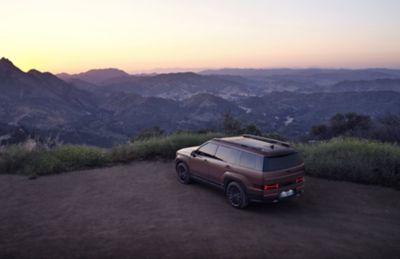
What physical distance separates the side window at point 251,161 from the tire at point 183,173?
2.36 m

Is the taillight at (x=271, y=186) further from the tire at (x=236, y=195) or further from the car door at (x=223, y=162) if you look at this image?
the car door at (x=223, y=162)

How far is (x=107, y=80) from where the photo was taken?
564ft

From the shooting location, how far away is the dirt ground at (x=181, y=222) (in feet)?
22.1

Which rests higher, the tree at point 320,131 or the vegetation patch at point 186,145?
the vegetation patch at point 186,145

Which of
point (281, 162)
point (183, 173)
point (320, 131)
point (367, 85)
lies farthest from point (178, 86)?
point (281, 162)

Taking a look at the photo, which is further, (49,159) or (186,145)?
(186,145)

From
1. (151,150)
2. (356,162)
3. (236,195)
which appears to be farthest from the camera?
(151,150)

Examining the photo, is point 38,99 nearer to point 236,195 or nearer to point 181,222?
point 236,195

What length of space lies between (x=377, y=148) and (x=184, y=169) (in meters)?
6.35

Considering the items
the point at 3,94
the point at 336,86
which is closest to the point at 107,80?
the point at 3,94

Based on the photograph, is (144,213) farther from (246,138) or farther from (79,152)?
(79,152)

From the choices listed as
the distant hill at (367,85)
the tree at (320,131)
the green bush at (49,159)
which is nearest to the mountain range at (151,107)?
the distant hill at (367,85)

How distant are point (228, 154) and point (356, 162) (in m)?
4.58

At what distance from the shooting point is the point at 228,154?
367 inches
